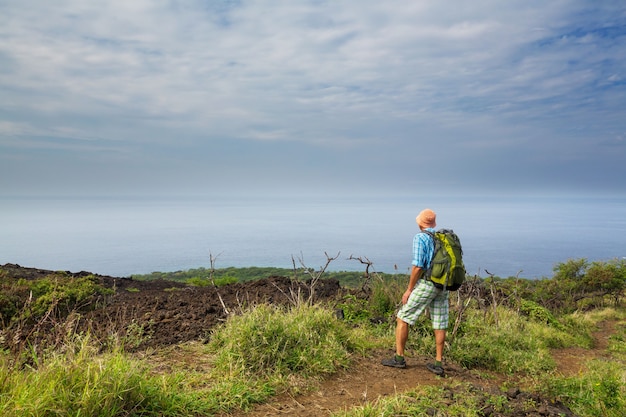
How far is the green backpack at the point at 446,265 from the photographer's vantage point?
6051mm

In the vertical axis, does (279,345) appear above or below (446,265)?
below

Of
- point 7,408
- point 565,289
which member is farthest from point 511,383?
point 565,289

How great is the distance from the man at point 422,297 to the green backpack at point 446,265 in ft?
0.24

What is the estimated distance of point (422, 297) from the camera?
20.4 ft

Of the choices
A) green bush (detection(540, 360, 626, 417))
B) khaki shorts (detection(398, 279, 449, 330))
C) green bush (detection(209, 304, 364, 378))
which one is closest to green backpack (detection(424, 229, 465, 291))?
khaki shorts (detection(398, 279, 449, 330))

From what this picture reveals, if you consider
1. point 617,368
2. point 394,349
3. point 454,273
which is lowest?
point 617,368

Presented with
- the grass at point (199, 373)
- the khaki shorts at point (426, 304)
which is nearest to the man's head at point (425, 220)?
the khaki shorts at point (426, 304)

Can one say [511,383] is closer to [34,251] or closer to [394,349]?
[394,349]

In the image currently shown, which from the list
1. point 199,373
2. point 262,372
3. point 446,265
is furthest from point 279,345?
point 446,265

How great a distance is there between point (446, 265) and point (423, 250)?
0.35 meters

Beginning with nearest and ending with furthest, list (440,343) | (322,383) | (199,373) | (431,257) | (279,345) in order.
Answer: (199,373)
(322,383)
(279,345)
(431,257)
(440,343)

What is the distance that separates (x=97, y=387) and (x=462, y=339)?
18.9 ft

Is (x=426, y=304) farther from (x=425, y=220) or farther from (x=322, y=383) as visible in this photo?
(x=322, y=383)

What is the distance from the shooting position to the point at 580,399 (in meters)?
5.67
